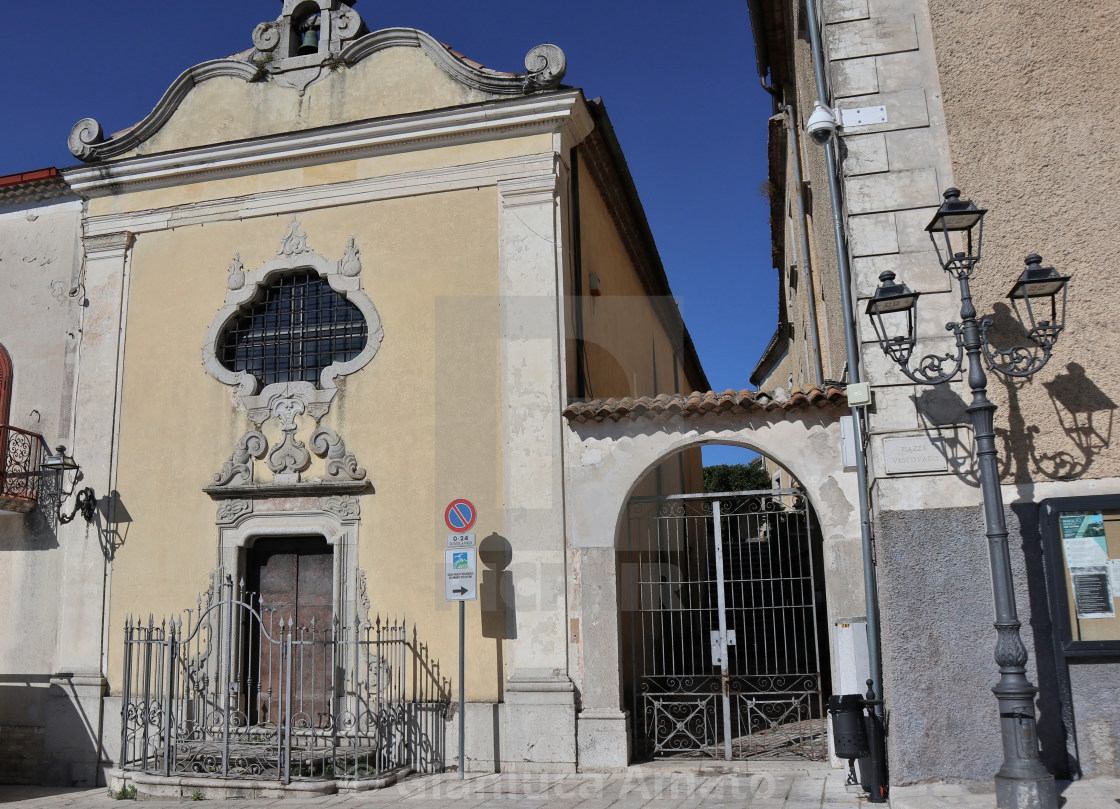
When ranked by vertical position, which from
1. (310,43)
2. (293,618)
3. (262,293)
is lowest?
(293,618)

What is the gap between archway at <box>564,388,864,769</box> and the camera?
9.45 m

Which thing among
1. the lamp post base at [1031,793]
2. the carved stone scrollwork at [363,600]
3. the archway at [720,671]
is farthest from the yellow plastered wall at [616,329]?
the lamp post base at [1031,793]

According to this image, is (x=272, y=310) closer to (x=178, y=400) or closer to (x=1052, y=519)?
(x=178, y=400)

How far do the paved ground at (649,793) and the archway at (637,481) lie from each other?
707 mm

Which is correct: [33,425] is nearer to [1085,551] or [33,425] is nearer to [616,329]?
[616,329]

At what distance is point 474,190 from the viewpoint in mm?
11461

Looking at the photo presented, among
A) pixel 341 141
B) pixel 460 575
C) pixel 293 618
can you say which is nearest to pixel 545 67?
pixel 341 141

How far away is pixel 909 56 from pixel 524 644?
6.75 meters

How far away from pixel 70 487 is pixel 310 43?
6442 mm

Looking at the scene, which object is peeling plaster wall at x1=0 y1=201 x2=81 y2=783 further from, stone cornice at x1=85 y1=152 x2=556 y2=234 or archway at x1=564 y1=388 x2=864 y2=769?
archway at x1=564 y1=388 x2=864 y2=769

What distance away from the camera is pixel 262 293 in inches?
472

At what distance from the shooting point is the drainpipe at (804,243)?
13234mm

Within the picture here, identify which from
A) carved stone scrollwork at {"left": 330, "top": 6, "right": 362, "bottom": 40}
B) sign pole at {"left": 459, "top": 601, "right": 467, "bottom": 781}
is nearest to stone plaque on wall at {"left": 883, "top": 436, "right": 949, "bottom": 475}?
sign pole at {"left": 459, "top": 601, "right": 467, "bottom": 781}

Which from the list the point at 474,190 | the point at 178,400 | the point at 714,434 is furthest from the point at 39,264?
the point at 714,434
